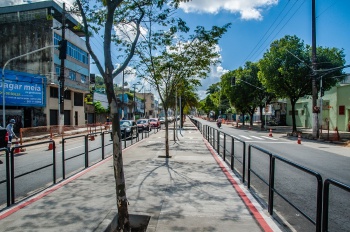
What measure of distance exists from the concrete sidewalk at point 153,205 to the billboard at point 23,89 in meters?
19.0

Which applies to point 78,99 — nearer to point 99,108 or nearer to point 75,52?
point 75,52

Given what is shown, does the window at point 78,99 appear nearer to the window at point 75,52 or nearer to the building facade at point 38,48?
the building facade at point 38,48

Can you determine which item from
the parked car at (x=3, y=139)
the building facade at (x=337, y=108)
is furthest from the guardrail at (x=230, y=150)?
the building facade at (x=337, y=108)

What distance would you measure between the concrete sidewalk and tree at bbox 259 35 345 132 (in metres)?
20.5

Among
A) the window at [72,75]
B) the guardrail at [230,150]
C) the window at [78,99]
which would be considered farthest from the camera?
the window at [78,99]

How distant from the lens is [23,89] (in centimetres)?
2461

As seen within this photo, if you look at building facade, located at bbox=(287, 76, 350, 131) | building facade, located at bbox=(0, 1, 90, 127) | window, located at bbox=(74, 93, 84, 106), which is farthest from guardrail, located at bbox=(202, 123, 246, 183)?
window, located at bbox=(74, 93, 84, 106)

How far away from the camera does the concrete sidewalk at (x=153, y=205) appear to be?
4355 millimetres

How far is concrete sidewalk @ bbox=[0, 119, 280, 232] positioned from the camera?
4355 mm

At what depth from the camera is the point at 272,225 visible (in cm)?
441

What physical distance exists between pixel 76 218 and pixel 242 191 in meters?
3.73

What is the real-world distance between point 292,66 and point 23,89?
25.2 m

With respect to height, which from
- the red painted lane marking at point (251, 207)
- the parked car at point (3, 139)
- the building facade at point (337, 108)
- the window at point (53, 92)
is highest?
the window at point (53, 92)

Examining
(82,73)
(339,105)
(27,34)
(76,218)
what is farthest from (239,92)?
(76,218)
